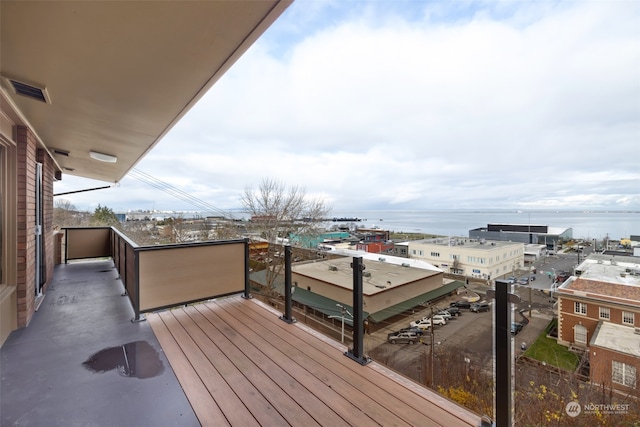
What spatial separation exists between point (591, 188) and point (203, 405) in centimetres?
2650

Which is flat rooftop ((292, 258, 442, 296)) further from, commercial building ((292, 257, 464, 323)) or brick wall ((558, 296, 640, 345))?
brick wall ((558, 296, 640, 345))

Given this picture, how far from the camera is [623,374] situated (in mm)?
1701

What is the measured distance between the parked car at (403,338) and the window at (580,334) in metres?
1.02

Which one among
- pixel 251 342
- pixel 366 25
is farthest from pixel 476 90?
pixel 251 342

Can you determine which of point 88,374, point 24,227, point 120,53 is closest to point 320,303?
point 88,374

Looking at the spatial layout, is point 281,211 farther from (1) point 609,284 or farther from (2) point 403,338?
(1) point 609,284

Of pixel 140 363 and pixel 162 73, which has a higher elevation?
pixel 162 73

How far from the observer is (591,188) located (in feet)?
62.1

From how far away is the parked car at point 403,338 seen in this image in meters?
2.26

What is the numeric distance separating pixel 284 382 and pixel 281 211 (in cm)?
960

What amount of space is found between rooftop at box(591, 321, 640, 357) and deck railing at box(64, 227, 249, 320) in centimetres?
361

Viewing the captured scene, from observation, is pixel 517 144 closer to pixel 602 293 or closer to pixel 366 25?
pixel 366 25

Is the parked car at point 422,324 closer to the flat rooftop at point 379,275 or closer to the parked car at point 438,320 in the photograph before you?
the parked car at point 438,320

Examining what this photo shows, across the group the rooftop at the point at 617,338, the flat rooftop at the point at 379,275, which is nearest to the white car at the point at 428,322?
the flat rooftop at the point at 379,275
